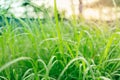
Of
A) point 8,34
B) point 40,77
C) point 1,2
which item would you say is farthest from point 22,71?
point 1,2

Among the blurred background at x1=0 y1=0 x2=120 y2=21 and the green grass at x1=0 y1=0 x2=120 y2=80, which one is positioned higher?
the blurred background at x1=0 y1=0 x2=120 y2=21

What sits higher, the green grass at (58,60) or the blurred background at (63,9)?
the blurred background at (63,9)

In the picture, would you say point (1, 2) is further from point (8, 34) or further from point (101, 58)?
point (101, 58)

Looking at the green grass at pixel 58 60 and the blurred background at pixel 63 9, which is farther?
the blurred background at pixel 63 9

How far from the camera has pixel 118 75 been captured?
0.91 m

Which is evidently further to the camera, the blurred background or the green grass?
the blurred background

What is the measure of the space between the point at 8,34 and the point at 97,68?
0.37 m

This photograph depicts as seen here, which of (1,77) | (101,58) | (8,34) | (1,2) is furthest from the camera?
(1,2)

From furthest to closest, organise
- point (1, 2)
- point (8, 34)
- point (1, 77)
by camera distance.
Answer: point (1, 2) → point (8, 34) → point (1, 77)

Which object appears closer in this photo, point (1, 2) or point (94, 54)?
point (94, 54)

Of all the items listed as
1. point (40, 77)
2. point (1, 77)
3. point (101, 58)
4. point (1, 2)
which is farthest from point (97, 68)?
point (1, 2)

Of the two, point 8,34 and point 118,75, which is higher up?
point 8,34

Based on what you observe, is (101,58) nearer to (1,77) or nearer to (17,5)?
(1,77)

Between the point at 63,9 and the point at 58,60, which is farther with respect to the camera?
the point at 63,9
